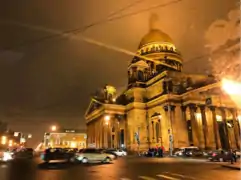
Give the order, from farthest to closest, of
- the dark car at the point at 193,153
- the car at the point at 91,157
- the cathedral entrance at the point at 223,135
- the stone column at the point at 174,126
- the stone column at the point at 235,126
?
1. the cathedral entrance at the point at 223,135
2. the stone column at the point at 235,126
3. the stone column at the point at 174,126
4. the dark car at the point at 193,153
5. the car at the point at 91,157

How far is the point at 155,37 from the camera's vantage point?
252ft

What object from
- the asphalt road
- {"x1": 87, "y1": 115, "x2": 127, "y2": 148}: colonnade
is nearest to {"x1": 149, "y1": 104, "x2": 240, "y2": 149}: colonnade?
{"x1": 87, "y1": 115, "x2": 127, "y2": 148}: colonnade

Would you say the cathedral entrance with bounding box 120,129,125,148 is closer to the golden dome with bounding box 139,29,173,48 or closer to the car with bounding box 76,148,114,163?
the golden dome with bounding box 139,29,173,48

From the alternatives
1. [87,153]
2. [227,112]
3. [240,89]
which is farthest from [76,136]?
[240,89]

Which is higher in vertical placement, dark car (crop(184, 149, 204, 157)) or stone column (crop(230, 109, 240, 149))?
stone column (crop(230, 109, 240, 149))

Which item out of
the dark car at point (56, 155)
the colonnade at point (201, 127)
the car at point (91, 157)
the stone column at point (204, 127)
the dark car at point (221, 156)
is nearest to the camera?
the dark car at point (221, 156)

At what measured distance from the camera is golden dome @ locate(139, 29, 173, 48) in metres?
76.2

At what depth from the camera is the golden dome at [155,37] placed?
7619 centimetres

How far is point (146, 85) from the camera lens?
65.4 m

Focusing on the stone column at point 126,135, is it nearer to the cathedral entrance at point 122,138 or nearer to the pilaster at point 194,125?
the cathedral entrance at point 122,138

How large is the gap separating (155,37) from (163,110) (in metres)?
30.9

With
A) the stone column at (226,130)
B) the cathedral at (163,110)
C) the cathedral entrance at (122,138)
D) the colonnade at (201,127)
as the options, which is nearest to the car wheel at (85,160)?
the cathedral at (163,110)

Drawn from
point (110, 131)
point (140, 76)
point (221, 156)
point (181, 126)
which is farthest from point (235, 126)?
point (110, 131)

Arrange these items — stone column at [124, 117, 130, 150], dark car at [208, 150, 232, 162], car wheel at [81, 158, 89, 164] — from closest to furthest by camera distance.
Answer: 1. dark car at [208, 150, 232, 162]
2. car wheel at [81, 158, 89, 164]
3. stone column at [124, 117, 130, 150]
